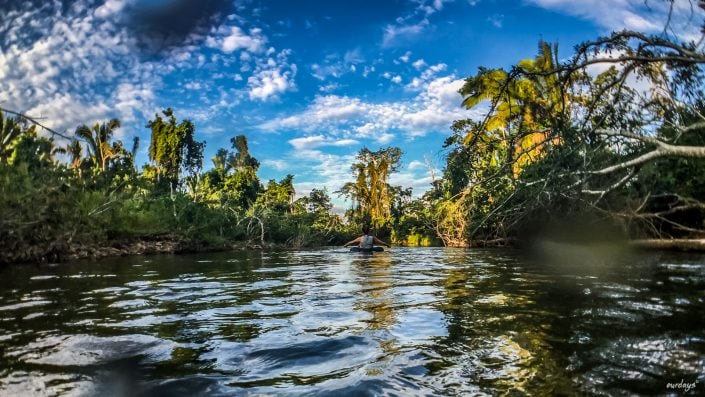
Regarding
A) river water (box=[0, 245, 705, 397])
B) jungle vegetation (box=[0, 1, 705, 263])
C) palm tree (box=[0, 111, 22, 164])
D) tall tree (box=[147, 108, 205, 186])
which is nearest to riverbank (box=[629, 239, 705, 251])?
jungle vegetation (box=[0, 1, 705, 263])

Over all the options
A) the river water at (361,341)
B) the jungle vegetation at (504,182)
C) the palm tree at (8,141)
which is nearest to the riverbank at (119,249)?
the jungle vegetation at (504,182)

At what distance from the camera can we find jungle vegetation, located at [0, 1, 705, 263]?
725 cm

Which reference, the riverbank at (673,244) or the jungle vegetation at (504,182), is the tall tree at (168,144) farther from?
the riverbank at (673,244)

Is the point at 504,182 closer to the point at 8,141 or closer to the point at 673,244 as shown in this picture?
the point at 673,244

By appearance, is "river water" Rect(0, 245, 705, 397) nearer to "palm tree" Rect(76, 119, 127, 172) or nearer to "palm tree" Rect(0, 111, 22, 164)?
"palm tree" Rect(0, 111, 22, 164)

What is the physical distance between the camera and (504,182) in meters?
11.1

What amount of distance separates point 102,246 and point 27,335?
14.6m

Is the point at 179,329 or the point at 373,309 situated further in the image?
the point at 373,309

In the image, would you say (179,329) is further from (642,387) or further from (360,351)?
(642,387)

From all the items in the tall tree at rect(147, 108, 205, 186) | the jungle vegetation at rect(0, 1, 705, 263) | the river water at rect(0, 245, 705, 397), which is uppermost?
the tall tree at rect(147, 108, 205, 186)

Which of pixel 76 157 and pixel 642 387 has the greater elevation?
pixel 76 157

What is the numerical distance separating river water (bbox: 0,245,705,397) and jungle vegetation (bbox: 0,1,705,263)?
5.89ft

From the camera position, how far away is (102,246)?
16625 mm

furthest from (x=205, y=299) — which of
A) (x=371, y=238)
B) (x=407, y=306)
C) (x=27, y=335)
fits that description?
(x=371, y=238)
